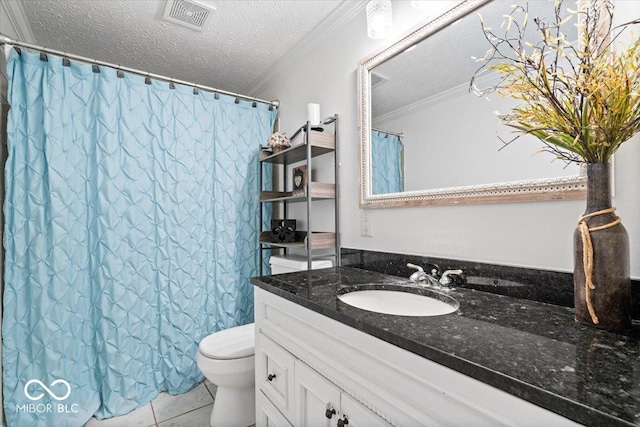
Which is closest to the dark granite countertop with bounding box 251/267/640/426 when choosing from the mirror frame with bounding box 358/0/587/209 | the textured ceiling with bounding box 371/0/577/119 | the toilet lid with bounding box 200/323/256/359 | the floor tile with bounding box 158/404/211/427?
the mirror frame with bounding box 358/0/587/209

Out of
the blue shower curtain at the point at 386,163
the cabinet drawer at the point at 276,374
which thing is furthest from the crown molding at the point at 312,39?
the cabinet drawer at the point at 276,374

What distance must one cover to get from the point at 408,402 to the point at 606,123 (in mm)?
802

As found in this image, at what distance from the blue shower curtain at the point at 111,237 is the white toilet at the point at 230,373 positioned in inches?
19.3

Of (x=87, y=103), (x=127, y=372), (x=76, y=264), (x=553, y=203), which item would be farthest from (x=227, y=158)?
(x=553, y=203)

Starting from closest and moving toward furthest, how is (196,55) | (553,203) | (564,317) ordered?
1. (564,317)
2. (553,203)
3. (196,55)

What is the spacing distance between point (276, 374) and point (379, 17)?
1.64 m

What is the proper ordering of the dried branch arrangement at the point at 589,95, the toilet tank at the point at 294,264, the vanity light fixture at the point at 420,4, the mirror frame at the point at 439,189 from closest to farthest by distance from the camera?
the dried branch arrangement at the point at 589,95, the mirror frame at the point at 439,189, the vanity light fixture at the point at 420,4, the toilet tank at the point at 294,264

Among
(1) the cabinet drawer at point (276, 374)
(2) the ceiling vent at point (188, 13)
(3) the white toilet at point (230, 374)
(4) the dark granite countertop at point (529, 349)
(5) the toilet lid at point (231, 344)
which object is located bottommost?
(3) the white toilet at point (230, 374)

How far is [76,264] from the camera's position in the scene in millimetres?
1680

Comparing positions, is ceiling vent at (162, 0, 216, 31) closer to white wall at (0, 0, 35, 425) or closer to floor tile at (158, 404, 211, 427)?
white wall at (0, 0, 35, 425)

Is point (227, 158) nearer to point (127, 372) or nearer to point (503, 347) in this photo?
point (127, 372)

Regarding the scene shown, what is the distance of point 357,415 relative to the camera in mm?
794

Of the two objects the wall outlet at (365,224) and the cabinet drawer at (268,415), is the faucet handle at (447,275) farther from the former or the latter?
the cabinet drawer at (268,415)

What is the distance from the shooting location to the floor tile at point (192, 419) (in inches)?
64.8
